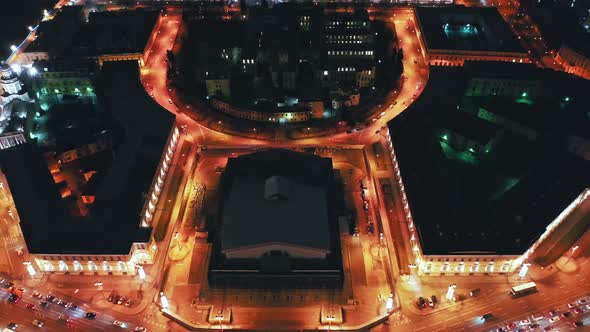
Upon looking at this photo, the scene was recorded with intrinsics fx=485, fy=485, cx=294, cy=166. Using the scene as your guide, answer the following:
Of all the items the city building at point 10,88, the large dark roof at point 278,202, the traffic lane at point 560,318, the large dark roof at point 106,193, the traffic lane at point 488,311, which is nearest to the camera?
the traffic lane at point 560,318

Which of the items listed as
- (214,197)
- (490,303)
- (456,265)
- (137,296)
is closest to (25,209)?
(137,296)

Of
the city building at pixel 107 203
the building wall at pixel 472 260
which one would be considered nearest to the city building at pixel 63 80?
the city building at pixel 107 203

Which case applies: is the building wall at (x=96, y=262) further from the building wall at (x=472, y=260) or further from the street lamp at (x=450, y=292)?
the street lamp at (x=450, y=292)

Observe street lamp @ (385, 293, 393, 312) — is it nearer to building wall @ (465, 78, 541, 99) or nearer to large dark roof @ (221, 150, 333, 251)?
large dark roof @ (221, 150, 333, 251)

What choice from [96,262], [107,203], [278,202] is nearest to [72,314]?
[96,262]

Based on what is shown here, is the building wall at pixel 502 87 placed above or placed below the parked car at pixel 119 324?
above

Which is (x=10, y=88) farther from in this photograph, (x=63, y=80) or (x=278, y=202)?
(x=278, y=202)

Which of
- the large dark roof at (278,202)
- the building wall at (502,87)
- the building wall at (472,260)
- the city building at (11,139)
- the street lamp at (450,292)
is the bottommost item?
the street lamp at (450,292)
